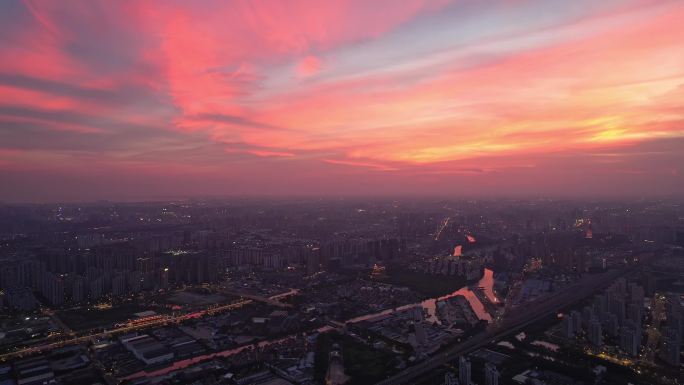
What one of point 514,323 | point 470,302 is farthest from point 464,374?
point 470,302

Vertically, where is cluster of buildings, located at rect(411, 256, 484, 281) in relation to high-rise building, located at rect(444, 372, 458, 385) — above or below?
above

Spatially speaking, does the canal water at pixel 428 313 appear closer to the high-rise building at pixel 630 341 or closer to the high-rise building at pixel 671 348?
the high-rise building at pixel 630 341

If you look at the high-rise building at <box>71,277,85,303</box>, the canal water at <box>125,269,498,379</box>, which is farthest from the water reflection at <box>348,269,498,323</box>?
the high-rise building at <box>71,277,85,303</box>

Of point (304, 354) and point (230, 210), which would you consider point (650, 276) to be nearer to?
point (304, 354)

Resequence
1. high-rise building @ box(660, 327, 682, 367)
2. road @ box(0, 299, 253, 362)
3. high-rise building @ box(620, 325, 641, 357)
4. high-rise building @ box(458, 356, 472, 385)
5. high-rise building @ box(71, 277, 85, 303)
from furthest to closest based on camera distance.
→ high-rise building @ box(71, 277, 85, 303)
road @ box(0, 299, 253, 362)
high-rise building @ box(620, 325, 641, 357)
high-rise building @ box(660, 327, 682, 367)
high-rise building @ box(458, 356, 472, 385)

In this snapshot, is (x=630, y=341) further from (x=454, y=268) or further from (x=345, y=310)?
(x=454, y=268)

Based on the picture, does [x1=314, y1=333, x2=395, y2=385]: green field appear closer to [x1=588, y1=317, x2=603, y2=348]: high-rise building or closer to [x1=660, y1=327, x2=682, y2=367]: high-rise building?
[x1=588, y1=317, x2=603, y2=348]: high-rise building
